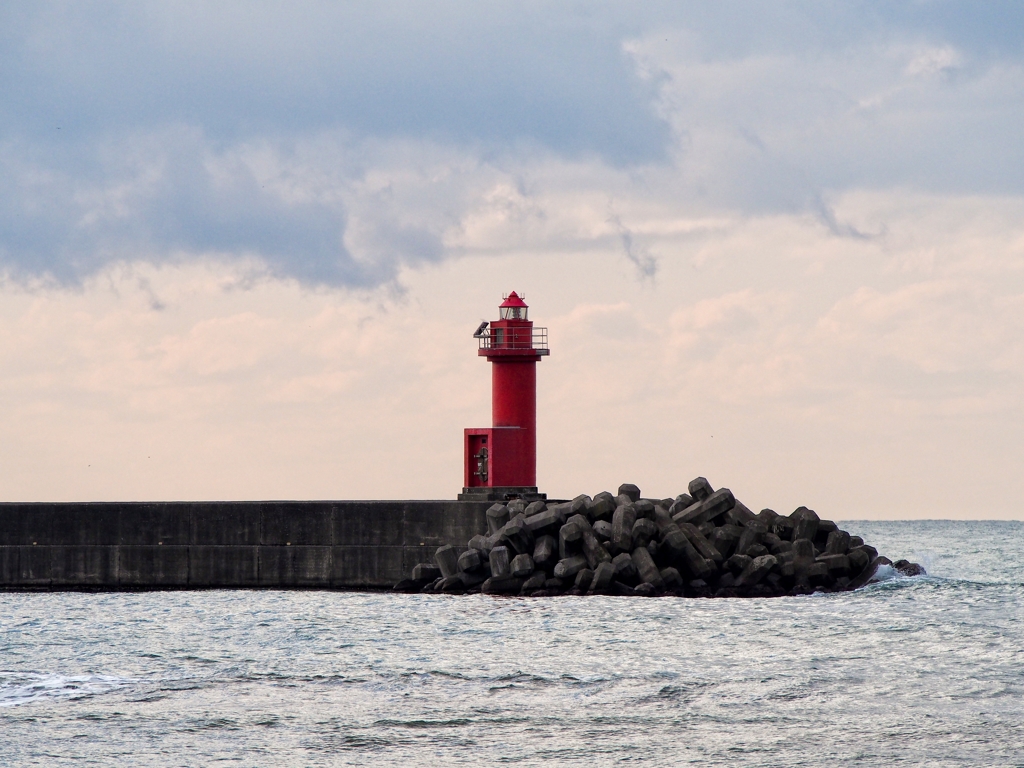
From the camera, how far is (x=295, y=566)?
1886 cm

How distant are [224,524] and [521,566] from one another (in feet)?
15.5

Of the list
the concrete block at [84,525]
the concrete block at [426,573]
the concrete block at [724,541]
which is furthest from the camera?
the concrete block at [84,525]

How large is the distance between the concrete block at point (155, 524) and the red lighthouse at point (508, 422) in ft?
13.4

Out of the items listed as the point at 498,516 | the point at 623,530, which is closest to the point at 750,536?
the point at 623,530

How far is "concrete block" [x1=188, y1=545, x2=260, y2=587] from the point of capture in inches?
744

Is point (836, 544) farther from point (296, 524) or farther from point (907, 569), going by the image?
point (296, 524)

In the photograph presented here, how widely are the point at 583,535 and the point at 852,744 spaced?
8.36m

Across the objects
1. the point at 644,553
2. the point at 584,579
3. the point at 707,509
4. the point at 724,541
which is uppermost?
the point at 707,509

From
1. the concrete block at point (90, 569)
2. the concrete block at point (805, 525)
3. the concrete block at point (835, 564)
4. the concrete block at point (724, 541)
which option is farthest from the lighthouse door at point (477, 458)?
the concrete block at point (90, 569)

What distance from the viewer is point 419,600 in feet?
57.5

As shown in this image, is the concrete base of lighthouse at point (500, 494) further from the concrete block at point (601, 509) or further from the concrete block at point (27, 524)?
the concrete block at point (27, 524)

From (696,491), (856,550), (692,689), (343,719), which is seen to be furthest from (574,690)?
(856,550)

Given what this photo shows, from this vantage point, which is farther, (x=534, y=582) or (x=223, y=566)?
(x=223, y=566)

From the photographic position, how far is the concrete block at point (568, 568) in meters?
17.1
